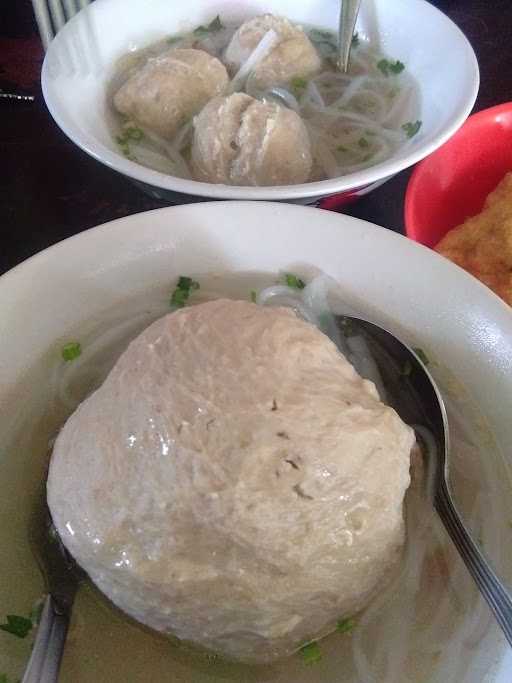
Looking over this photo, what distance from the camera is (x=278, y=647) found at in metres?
0.81

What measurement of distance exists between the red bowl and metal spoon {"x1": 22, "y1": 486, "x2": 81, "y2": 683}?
94cm

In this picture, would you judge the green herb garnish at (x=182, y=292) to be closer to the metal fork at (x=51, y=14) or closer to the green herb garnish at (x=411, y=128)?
the green herb garnish at (x=411, y=128)

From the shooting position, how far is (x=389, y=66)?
1.58 meters

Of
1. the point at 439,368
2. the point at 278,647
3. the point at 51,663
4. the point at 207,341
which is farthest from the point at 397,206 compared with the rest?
the point at 51,663

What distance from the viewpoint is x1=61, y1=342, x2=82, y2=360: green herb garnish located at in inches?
38.3

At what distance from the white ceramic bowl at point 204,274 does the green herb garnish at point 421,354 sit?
0.4 inches

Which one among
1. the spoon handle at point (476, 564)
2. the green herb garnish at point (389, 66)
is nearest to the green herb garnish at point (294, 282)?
the spoon handle at point (476, 564)

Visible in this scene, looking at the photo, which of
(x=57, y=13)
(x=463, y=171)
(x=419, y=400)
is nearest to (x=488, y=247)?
(x=463, y=171)

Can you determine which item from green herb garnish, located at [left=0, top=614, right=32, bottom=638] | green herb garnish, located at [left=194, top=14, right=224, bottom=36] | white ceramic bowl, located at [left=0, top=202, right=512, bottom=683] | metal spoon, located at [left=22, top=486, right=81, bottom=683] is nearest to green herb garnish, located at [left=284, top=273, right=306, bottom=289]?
white ceramic bowl, located at [left=0, top=202, right=512, bottom=683]

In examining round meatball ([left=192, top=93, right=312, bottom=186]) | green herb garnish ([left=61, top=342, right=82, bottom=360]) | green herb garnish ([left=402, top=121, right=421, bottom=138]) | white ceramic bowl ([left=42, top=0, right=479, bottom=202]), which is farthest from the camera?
green herb garnish ([left=402, top=121, right=421, bottom=138])

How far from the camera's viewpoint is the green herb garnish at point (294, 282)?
1046 mm

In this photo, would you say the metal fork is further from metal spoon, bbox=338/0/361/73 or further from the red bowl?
the red bowl

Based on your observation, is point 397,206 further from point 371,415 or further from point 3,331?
point 3,331

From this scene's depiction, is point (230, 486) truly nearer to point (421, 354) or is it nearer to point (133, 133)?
point (421, 354)
